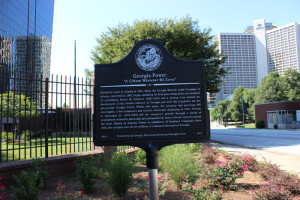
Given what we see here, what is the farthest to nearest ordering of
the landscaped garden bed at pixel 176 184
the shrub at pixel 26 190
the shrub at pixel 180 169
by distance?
the shrub at pixel 180 169, the landscaped garden bed at pixel 176 184, the shrub at pixel 26 190

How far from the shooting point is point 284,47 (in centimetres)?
13912

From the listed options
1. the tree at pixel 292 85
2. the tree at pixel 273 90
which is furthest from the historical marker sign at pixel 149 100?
the tree at pixel 292 85

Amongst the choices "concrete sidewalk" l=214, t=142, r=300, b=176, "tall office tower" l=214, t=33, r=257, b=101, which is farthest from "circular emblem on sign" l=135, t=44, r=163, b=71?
"tall office tower" l=214, t=33, r=257, b=101

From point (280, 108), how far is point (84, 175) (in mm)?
41057

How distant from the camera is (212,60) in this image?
1708 cm

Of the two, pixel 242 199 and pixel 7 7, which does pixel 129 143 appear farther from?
pixel 7 7

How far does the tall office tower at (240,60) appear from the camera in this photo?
15050 centimetres

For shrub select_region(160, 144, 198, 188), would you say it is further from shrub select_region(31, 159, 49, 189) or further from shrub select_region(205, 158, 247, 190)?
shrub select_region(31, 159, 49, 189)

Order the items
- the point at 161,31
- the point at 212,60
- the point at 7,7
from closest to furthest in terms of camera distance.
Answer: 1. the point at 161,31
2. the point at 212,60
3. the point at 7,7

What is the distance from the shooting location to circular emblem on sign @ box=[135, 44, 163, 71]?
3199 millimetres

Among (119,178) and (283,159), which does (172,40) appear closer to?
(283,159)

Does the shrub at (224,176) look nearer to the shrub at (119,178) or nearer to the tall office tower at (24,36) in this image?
the shrub at (119,178)

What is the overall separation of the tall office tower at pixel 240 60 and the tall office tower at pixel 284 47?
10846 millimetres

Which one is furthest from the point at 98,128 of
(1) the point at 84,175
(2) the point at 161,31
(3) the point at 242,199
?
(2) the point at 161,31
